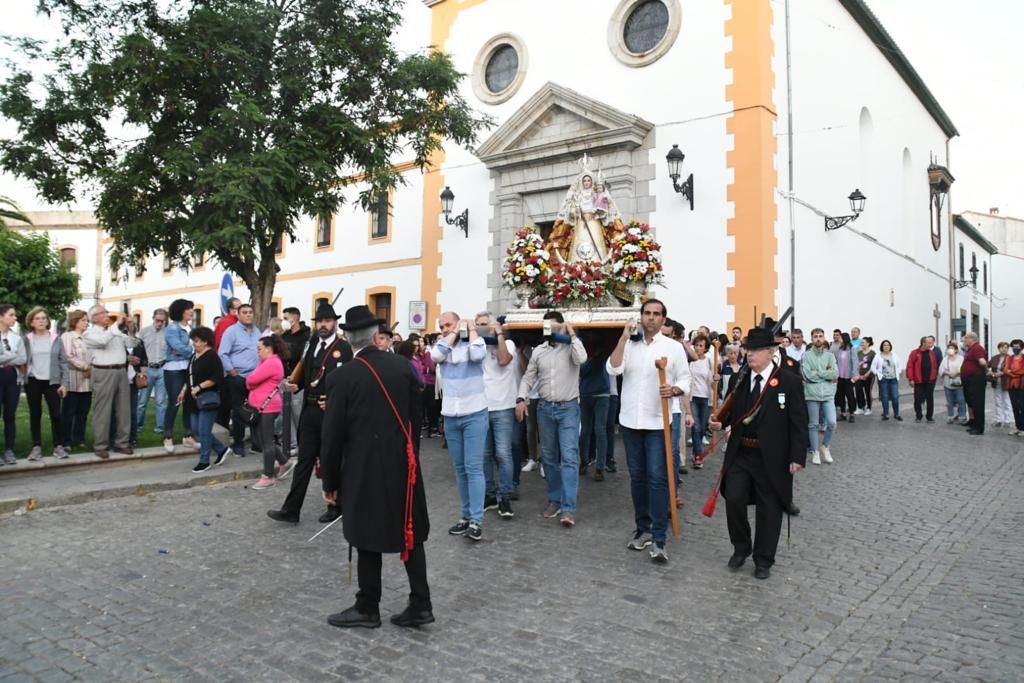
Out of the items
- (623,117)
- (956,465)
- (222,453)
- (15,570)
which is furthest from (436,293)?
(15,570)

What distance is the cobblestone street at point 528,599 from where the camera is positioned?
409cm

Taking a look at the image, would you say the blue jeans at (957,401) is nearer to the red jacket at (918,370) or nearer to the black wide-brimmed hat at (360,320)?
the red jacket at (918,370)

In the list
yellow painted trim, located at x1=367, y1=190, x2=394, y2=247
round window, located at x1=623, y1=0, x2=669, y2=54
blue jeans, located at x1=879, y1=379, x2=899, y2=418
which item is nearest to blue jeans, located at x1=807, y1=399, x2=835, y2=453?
blue jeans, located at x1=879, y1=379, x2=899, y2=418

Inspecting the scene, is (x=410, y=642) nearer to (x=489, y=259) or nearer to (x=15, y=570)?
(x=15, y=570)

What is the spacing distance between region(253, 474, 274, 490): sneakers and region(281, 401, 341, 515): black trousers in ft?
5.43

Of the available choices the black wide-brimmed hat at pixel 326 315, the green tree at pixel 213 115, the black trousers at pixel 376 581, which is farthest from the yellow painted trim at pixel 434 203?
the black trousers at pixel 376 581

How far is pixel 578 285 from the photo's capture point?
30.8 feet

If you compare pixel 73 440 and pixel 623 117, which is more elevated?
pixel 623 117

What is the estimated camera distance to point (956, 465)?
10.6 metres

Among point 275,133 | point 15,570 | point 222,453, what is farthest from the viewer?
point 275,133

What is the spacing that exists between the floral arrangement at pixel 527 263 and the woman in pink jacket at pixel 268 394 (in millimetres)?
2983

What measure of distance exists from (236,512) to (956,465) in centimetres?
932

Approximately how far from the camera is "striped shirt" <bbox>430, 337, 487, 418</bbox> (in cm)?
678

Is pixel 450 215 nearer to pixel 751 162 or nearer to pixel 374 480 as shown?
pixel 751 162
